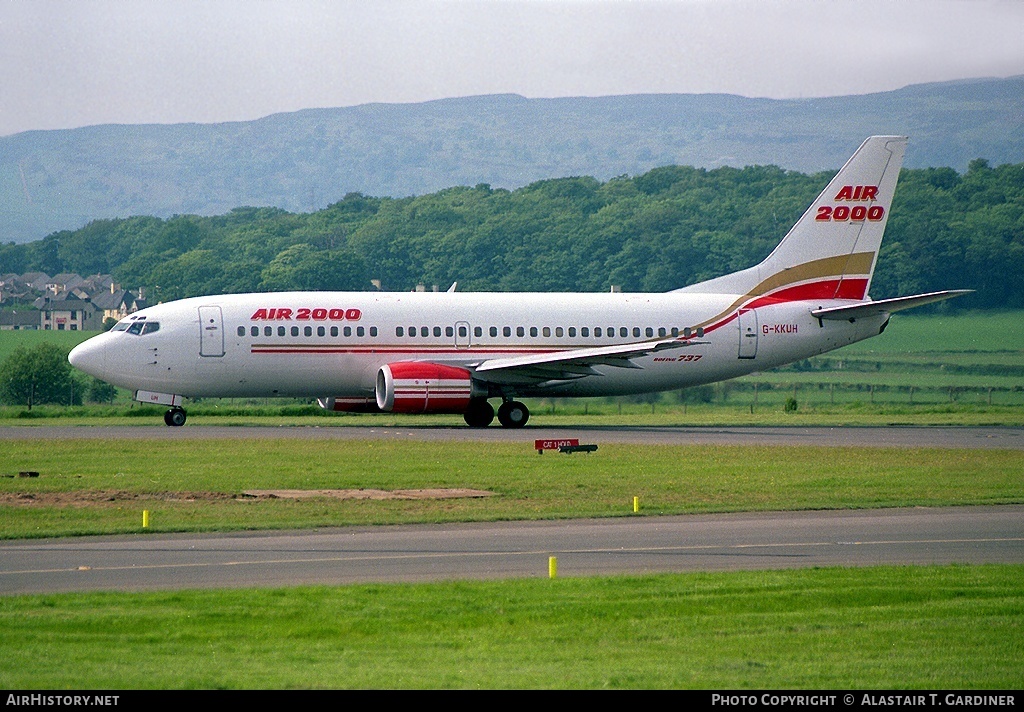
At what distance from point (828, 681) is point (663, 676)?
4.63 feet

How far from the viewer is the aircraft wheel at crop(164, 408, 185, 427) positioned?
45.9m

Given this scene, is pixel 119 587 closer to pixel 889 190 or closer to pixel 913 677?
pixel 913 677

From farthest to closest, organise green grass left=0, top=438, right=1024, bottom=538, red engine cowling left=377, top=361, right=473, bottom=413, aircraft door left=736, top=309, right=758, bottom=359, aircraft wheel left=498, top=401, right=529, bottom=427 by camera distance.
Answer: aircraft door left=736, top=309, right=758, bottom=359
aircraft wheel left=498, top=401, right=529, bottom=427
red engine cowling left=377, top=361, right=473, bottom=413
green grass left=0, top=438, right=1024, bottom=538

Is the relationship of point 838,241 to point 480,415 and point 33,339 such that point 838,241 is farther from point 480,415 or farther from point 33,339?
point 33,339

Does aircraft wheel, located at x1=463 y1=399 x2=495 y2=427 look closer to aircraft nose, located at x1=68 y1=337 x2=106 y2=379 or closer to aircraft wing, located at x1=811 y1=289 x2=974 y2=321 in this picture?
aircraft nose, located at x1=68 y1=337 x2=106 y2=379

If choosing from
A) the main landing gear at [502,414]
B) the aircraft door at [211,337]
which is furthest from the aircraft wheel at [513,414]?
the aircraft door at [211,337]

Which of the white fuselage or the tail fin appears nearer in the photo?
the white fuselage

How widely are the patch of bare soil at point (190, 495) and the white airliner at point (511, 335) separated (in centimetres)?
1587

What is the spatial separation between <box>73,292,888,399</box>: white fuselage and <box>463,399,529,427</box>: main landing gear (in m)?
0.60

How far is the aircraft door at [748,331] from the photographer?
49875 mm

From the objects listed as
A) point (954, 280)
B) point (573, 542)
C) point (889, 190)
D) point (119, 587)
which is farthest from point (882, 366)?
point (119, 587)

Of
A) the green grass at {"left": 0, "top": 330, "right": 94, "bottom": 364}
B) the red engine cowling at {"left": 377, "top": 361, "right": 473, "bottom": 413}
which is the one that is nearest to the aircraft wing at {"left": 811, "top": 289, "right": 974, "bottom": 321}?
the red engine cowling at {"left": 377, "top": 361, "right": 473, "bottom": 413}

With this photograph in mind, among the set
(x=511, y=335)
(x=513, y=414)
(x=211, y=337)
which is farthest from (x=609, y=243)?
(x=211, y=337)

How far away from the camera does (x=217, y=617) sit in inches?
621
